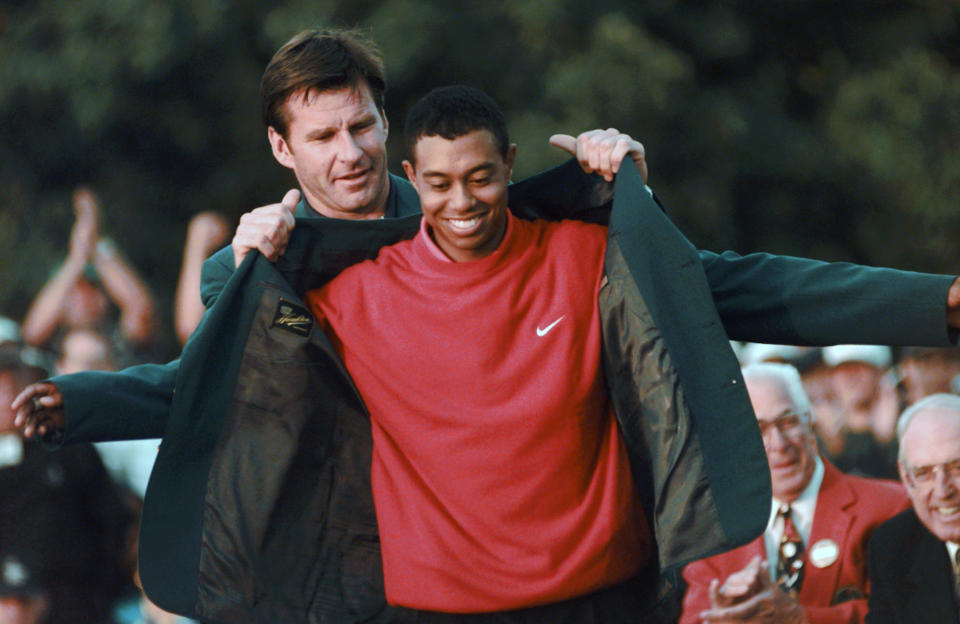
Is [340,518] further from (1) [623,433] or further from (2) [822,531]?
(2) [822,531]

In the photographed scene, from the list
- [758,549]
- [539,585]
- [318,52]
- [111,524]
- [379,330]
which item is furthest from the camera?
[111,524]

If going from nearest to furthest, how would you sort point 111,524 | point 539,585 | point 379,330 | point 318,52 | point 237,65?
point 539,585 < point 379,330 < point 318,52 < point 111,524 < point 237,65

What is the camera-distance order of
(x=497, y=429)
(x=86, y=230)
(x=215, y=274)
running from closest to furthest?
(x=497, y=429) < (x=215, y=274) < (x=86, y=230)

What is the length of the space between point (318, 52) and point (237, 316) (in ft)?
2.95

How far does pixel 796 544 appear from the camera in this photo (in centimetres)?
525

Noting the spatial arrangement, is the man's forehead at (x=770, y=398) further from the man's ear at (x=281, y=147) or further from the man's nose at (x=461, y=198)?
the man's nose at (x=461, y=198)

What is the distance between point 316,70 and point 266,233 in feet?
2.31

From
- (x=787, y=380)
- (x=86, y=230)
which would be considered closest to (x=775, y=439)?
(x=787, y=380)

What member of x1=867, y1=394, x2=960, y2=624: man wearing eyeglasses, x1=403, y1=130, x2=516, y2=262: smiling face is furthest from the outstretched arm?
x1=403, y1=130, x2=516, y2=262: smiling face

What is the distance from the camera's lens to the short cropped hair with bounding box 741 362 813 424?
18.2ft

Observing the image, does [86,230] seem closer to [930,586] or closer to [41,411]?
[41,411]

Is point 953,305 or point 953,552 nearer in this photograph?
point 953,305

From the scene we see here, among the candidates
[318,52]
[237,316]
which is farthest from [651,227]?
[318,52]

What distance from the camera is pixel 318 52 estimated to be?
13.8ft
